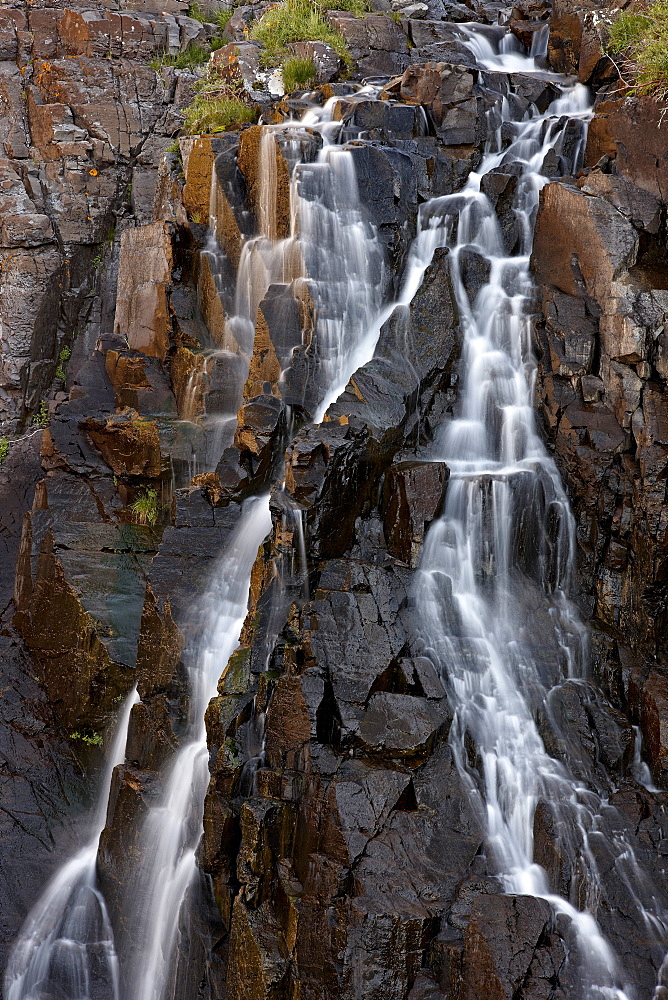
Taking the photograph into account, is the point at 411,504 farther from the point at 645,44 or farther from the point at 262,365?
the point at 645,44

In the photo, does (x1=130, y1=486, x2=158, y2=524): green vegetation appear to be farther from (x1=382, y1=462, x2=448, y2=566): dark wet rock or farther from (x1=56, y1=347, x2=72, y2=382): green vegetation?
(x1=56, y1=347, x2=72, y2=382): green vegetation

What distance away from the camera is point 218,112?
54.9 feet

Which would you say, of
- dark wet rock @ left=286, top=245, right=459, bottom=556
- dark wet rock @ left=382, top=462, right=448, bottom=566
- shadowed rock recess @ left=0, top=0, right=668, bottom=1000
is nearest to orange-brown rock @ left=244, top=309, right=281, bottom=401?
shadowed rock recess @ left=0, top=0, right=668, bottom=1000

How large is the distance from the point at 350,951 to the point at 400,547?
15.9 ft

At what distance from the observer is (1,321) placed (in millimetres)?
17438

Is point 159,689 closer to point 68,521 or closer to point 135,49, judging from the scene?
point 68,521

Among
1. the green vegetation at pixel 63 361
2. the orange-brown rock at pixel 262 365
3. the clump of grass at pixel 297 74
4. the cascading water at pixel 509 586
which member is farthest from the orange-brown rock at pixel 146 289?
the clump of grass at pixel 297 74

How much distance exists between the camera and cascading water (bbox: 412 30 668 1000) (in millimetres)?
8383

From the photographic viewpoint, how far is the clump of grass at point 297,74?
56.4 ft

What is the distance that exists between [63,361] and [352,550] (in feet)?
32.7

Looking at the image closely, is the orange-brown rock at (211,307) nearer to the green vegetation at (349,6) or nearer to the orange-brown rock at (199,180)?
the orange-brown rock at (199,180)

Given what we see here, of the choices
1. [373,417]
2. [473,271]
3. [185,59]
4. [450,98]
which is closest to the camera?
[373,417]

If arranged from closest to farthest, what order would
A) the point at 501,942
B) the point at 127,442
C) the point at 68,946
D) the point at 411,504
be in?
the point at 501,942
the point at 68,946
the point at 411,504
the point at 127,442

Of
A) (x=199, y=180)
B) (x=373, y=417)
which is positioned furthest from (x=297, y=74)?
(x=373, y=417)
